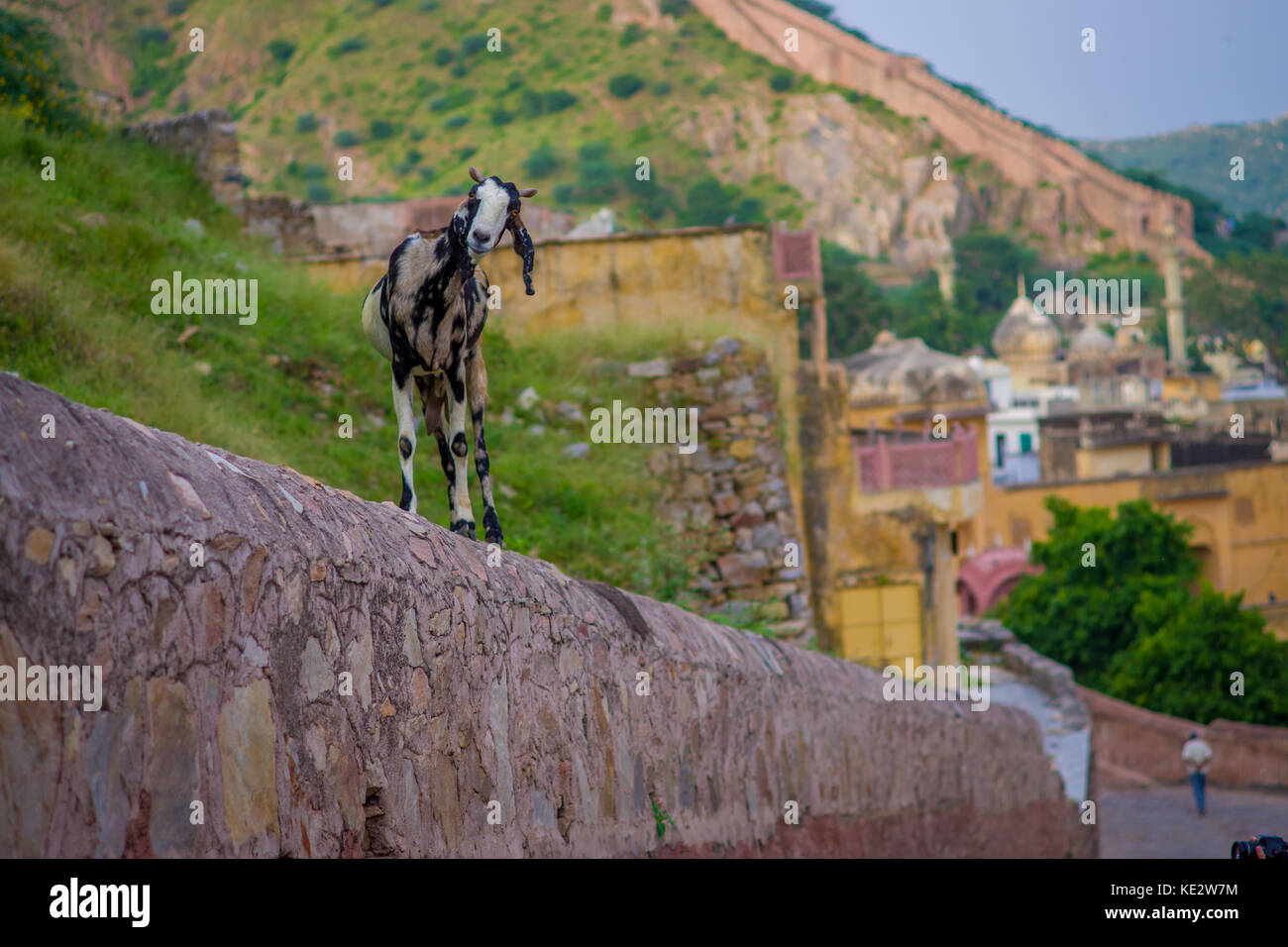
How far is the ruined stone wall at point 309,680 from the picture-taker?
236 cm

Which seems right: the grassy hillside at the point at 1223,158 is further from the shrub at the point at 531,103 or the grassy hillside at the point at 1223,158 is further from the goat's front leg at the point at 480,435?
the goat's front leg at the point at 480,435

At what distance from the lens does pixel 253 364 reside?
30.9 feet

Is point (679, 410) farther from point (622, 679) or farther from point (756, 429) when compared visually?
point (622, 679)

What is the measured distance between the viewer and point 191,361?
893 centimetres

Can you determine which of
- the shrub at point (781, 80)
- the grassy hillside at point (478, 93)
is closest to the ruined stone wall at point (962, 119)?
the shrub at point (781, 80)

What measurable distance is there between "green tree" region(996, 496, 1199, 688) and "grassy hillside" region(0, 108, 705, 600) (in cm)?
2079

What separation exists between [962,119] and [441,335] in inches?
4595

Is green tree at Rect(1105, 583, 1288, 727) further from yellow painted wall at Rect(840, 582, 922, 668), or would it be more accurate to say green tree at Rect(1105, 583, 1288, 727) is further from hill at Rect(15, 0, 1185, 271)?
hill at Rect(15, 0, 1185, 271)

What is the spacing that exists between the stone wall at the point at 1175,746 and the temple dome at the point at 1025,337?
39892 mm

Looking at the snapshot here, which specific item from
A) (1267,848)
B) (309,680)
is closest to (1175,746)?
(1267,848)

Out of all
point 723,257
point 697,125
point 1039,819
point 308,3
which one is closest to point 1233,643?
point 1039,819

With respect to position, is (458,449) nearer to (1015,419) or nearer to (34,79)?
(34,79)

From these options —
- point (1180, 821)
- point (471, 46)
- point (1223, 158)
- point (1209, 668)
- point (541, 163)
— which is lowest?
point (1180, 821)
